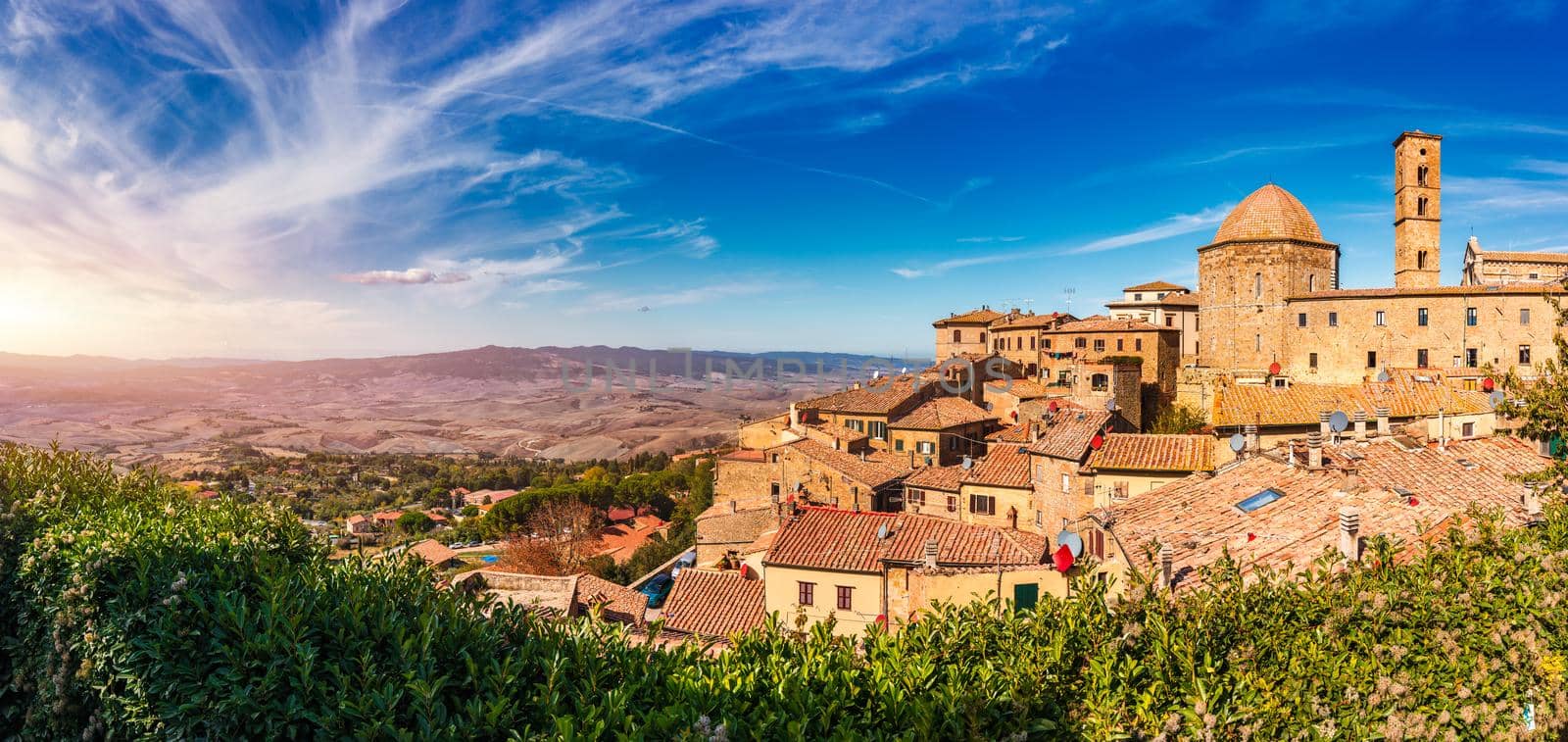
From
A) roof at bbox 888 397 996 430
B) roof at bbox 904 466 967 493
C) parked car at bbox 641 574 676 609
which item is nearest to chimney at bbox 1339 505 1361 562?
roof at bbox 904 466 967 493

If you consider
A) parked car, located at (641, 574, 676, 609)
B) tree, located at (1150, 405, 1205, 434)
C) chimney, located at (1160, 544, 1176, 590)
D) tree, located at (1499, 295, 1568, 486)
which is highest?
tree, located at (1499, 295, 1568, 486)

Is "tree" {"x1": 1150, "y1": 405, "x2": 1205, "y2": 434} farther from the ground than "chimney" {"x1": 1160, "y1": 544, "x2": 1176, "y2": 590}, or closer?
closer

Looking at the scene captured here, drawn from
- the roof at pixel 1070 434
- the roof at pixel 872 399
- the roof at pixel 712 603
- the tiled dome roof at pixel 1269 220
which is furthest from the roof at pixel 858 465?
the tiled dome roof at pixel 1269 220

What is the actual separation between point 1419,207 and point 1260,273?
13.3 meters

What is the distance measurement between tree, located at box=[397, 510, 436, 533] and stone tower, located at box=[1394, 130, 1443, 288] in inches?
2998

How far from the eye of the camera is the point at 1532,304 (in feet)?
126

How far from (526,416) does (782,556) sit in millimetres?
129020

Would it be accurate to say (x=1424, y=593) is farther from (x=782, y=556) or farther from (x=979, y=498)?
(x=979, y=498)

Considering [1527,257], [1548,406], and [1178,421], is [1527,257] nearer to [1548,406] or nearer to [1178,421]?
[1178,421]

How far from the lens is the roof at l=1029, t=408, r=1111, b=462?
24859mm

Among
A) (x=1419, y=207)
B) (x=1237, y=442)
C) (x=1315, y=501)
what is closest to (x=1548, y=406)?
(x=1315, y=501)

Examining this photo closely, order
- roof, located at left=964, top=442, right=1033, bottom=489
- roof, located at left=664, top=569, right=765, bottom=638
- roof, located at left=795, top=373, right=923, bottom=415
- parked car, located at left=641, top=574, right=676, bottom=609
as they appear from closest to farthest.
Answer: roof, located at left=664, top=569, right=765, bottom=638, roof, located at left=964, top=442, right=1033, bottom=489, parked car, located at left=641, top=574, right=676, bottom=609, roof, located at left=795, top=373, right=923, bottom=415

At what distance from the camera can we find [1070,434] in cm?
2680

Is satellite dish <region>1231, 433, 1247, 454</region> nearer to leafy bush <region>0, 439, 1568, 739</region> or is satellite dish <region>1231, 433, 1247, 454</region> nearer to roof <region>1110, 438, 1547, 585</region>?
roof <region>1110, 438, 1547, 585</region>
